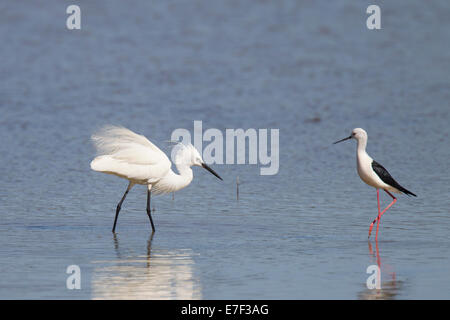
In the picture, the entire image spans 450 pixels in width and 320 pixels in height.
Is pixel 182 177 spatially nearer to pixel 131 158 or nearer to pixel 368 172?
pixel 131 158

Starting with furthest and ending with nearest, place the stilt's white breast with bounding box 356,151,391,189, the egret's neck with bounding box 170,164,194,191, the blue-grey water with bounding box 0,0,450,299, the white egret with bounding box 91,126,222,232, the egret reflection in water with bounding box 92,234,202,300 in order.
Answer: the egret's neck with bounding box 170,164,194,191 < the white egret with bounding box 91,126,222,232 < the stilt's white breast with bounding box 356,151,391,189 < the blue-grey water with bounding box 0,0,450,299 < the egret reflection in water with bounding box 92,234,202,300

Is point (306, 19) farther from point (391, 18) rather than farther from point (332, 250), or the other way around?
point (332, 250)

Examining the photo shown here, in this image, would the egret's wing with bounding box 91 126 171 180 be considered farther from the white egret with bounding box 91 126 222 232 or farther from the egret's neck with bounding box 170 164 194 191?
the egret's neck with bounding box 170 164 194 191

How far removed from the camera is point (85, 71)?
891 inches

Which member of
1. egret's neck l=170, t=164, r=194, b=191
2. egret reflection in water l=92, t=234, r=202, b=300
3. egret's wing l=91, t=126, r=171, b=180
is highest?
egret's wing l=91, t=126, r=171, b=180

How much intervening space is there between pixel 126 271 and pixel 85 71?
15.0 meters

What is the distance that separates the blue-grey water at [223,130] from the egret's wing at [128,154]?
24.9 inches

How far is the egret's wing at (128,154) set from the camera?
35.0ft

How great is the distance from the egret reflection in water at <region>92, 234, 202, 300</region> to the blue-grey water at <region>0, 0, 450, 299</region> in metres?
0.02

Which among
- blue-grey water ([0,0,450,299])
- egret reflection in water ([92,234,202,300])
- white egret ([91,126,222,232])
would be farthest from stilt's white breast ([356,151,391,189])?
egret reflection in water ([92,234,202,300])

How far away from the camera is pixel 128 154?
10664 millimetres

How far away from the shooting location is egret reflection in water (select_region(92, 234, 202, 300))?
746cm

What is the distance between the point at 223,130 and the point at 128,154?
6428mm
